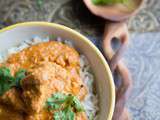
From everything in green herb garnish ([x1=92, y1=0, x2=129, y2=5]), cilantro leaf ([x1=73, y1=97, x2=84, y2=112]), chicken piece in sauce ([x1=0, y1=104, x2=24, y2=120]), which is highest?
green herb garnish ([x1=92, y1=0, x2=129, y2=5])

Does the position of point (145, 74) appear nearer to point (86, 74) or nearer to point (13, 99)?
point (86, 74)

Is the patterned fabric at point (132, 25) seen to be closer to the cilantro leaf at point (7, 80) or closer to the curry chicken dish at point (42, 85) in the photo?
the curry chicken dish at point (42, 85)

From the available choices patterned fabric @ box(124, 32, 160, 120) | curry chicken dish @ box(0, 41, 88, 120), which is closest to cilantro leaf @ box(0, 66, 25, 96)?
curry chicken dish @ box(0, 41, 88, 120)

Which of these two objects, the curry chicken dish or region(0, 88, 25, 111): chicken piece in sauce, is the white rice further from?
region(0, 88, 25, 111): chicken piece in sauce

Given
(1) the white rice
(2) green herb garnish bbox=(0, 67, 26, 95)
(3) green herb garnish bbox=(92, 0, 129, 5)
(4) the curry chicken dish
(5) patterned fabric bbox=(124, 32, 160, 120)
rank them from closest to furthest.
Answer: (4) the curry chicken dish → (2) green herb garnish bbox=(0, 67, 26, 95) → (1) the white rice → (5) patterned fabric bbox=(124, 32, 160, 120) → (3) green herb garnish bbox=(92, 0, 129, 5)

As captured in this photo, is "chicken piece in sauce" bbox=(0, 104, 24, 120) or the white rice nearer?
"chicken piece in sauce" bbox=(0, 104, 24, 120)

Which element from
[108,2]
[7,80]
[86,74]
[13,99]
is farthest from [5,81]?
[108,2]

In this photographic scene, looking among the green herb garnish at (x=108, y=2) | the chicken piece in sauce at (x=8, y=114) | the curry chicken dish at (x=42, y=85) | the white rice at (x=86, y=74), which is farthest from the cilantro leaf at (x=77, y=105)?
the green herb garnish at (x=108, y=2)
